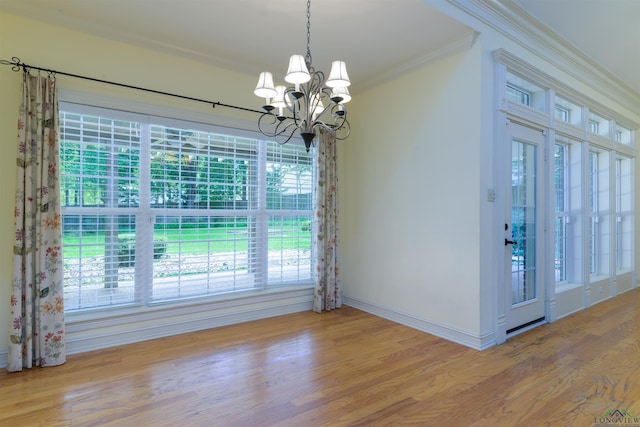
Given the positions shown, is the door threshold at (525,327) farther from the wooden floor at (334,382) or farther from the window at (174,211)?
the window at (174,211)

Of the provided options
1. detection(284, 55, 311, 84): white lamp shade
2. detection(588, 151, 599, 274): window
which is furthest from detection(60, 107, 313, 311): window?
detection(588, 151, 599, 274): window

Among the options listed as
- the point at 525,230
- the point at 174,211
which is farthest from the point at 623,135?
the point at 174,211

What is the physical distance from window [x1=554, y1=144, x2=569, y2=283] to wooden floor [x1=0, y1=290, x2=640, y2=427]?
923 mm

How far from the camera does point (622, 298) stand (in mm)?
4926

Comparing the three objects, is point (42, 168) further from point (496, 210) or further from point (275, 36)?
point (496, 210)

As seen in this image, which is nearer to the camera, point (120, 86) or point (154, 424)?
point (154, 424)

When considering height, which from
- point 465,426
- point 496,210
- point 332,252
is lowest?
point 465,426

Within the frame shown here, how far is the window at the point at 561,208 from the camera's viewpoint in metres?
4.17

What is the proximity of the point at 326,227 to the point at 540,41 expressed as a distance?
311cm

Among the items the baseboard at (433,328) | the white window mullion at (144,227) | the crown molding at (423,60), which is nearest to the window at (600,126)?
the crown molding at (423,60)

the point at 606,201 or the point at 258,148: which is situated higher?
the point at 258,148

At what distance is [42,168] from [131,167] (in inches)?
27.0

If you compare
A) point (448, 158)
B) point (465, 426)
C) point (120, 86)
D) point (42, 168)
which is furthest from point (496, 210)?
point (42, 168)

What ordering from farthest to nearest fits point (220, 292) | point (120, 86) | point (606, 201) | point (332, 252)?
1. point (606, 201)
2. point (332, 252)
3. point (220, 292)
4. point (120, 86)
